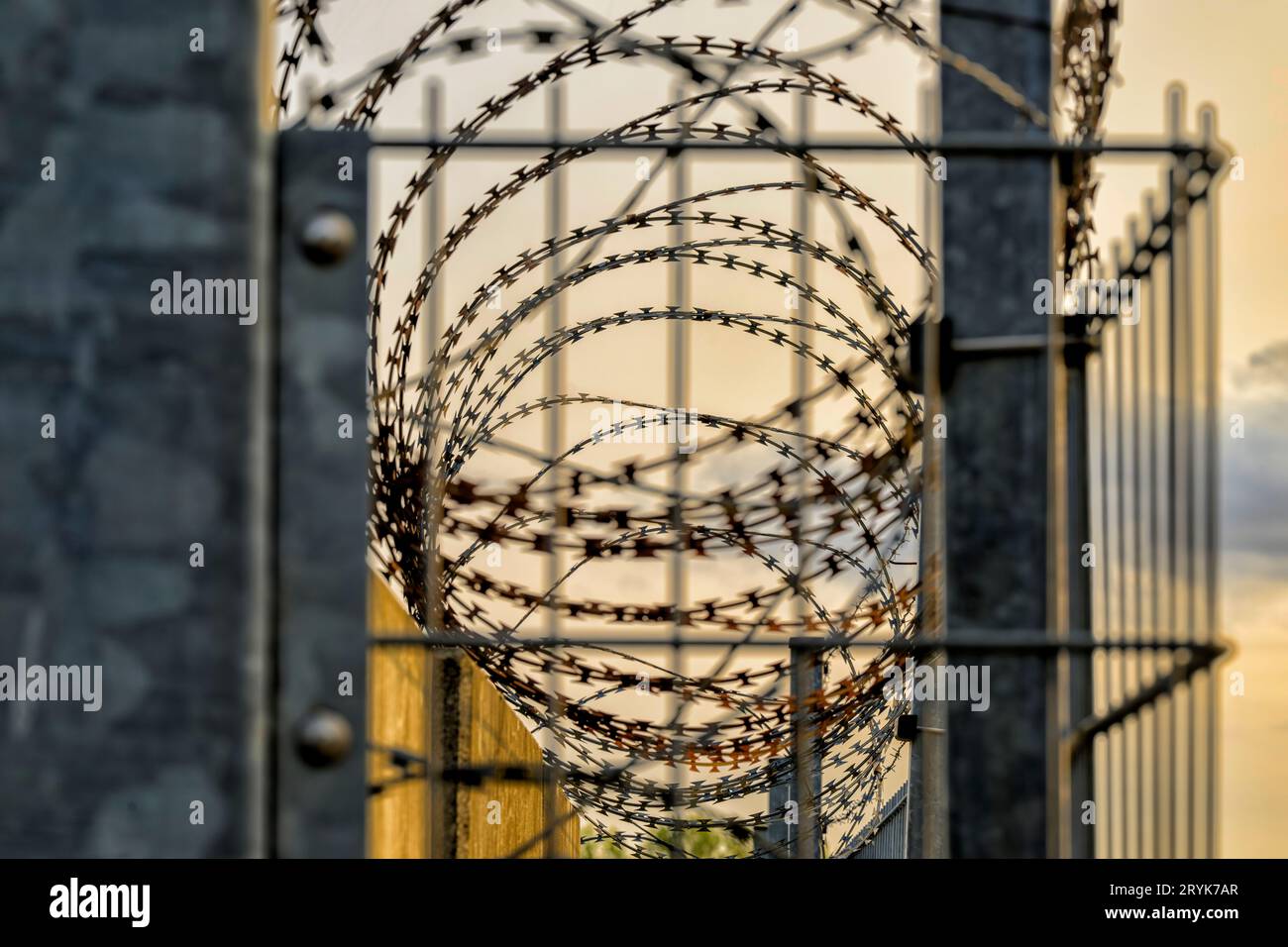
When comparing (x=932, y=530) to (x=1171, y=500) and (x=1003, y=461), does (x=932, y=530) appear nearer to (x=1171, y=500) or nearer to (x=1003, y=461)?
(x=1003, y=461)

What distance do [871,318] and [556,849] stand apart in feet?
16.0

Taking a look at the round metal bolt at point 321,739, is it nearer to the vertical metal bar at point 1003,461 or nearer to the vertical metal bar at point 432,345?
the vertical metal bar at point 432,345

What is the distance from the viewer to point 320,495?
12.0ft

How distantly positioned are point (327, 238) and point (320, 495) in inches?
31.4

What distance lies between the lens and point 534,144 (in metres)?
3.80

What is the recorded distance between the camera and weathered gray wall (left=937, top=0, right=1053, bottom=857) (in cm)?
376

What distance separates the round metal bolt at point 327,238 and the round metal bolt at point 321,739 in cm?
140

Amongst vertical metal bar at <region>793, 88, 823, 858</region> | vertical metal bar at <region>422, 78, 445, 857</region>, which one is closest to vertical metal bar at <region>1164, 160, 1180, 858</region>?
vertical metal bar at <region>793, 88, 823, 858</region>

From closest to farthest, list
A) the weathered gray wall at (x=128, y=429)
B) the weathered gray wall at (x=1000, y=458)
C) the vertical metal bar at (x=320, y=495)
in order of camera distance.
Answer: the weathered gray wall at (x=128, y=429)
the vertical metal bar at (x=320, y=495)
the weathered gray wall at (x=1000, y=458)

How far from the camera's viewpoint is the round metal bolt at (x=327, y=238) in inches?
144

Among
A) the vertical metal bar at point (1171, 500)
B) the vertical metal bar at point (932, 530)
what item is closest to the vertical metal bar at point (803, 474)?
the vertical metal bar at point (932, 530)
